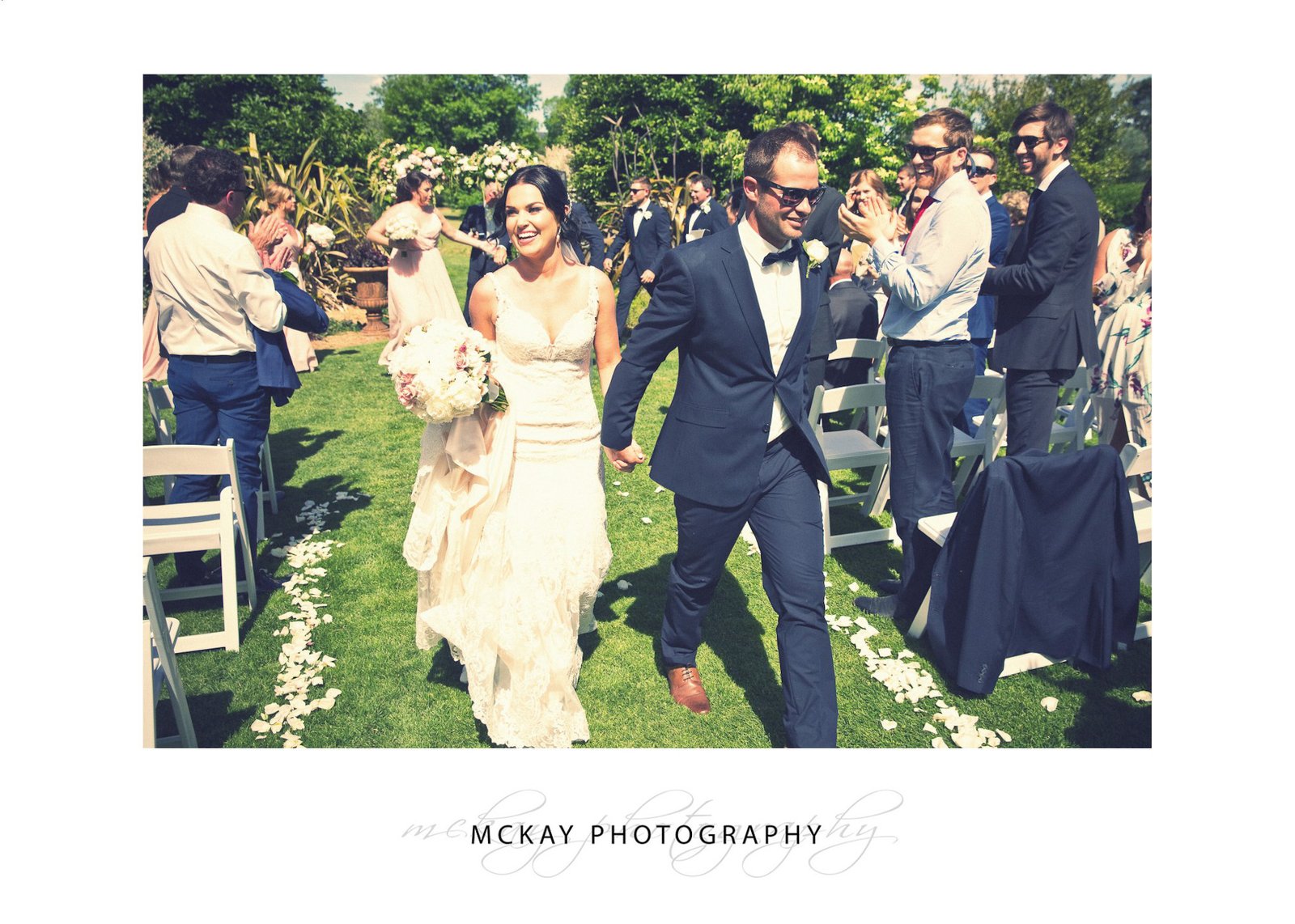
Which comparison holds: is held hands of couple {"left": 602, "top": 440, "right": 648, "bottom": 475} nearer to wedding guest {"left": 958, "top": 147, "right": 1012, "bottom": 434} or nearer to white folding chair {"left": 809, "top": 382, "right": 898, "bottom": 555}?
white folding chair {"left": 809, "top": 382, "right": 898, "bottom": 555}

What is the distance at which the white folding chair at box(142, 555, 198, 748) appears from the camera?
9.50ft

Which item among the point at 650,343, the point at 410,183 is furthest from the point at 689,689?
the point at 410,183

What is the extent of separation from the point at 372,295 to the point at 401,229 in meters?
6.26

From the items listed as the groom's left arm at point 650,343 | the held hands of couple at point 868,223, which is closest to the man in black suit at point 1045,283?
the held hands of couple at point 868,223

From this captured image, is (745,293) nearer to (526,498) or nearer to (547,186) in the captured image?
(547,186)

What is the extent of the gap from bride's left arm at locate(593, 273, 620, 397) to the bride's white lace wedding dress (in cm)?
7

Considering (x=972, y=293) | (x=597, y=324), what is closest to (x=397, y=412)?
(x=597, y=324)

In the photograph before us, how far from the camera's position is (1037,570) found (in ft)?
13.1

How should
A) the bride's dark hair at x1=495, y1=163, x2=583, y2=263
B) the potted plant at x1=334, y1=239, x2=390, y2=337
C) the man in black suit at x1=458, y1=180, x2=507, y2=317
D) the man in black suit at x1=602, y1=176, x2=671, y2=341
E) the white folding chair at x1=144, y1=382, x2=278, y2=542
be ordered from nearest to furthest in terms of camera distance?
the bride's dark hair at x1=495, y1=163, x2=583, y2=263 < the white folding chair at x1=144, y1=382, x2=278, y2=542 < the man in black suit at x1=458, y1=180, x2=507, y2=317 < the man in black suit at x1=602, y1=176, x2=671, y2=341 < the potted plant at x1=334, y1=239, x2=390, y2=337

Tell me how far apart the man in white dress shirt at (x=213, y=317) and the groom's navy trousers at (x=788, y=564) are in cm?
290

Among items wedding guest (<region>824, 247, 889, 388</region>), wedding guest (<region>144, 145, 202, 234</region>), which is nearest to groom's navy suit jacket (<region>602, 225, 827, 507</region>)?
wedding guest (<region>824, 247, 889, 388</region>)

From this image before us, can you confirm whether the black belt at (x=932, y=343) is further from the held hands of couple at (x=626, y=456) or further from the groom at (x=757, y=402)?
the held hands of couple at (x=626, y=456)

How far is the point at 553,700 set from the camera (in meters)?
3.51

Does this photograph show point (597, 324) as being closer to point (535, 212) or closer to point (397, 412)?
point (535, 212)
